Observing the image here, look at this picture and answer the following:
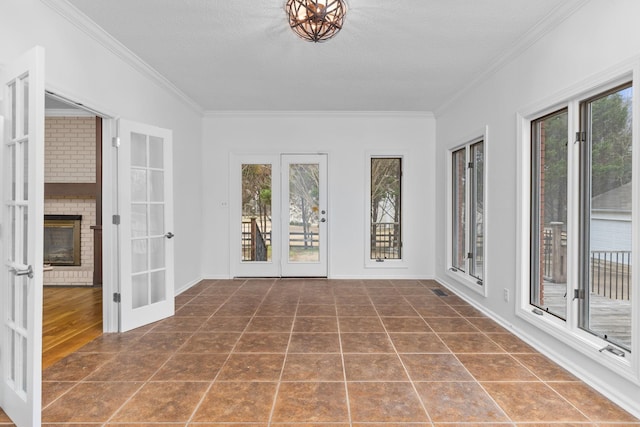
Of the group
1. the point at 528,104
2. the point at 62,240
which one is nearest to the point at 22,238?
the point at 528,104

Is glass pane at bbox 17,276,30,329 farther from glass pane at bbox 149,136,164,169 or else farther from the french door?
the french door

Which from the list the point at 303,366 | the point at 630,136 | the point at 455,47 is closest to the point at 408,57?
the point at 455,47

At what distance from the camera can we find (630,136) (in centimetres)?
216

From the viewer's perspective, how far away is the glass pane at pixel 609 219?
2.19 metres

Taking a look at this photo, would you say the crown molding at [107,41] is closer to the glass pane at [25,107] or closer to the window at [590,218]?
the glass pane at [25,107]

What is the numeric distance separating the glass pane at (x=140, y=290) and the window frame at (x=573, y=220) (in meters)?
3.56

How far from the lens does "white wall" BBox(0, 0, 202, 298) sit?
228 cm

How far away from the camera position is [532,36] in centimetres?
288

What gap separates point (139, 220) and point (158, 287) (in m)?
0.75

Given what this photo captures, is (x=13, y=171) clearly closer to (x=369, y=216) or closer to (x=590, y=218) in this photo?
(x=590, y=218)

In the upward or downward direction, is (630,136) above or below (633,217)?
above

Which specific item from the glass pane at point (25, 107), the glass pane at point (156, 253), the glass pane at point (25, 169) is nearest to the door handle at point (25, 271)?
the glass pane at point (25, 169)

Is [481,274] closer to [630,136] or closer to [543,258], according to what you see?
[543,258]

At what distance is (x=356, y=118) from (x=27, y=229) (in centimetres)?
449
